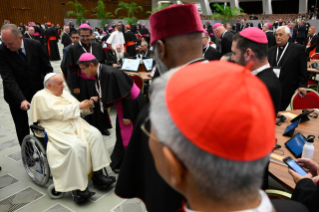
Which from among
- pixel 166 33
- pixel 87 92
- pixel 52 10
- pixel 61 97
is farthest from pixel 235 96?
pixel 52 10

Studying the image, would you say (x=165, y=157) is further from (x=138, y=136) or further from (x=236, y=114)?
(x=138, y=136)

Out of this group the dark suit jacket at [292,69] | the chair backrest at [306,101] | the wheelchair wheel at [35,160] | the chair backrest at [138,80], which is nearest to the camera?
the wheelchair wheel at [35,160]

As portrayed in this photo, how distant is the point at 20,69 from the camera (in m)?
3.16

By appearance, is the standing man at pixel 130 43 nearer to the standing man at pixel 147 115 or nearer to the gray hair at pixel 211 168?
the standing man at pixel 147 115

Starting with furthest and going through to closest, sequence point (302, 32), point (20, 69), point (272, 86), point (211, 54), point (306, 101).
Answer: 1. point (302, 32)
2. point (211, 54)
3. point (306, 101)
4. point (20, 69)
5. point (272, 86)

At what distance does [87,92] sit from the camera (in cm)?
419

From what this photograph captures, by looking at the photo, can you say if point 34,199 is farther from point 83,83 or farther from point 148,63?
point 148,63

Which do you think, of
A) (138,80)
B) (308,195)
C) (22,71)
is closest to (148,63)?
(138,80)

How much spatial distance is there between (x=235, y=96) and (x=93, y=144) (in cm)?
258

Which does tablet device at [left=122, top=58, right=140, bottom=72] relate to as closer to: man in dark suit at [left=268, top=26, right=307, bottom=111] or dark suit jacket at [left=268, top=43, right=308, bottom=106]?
man in dark suit at [left=268, top=26, right=307, bottom=111]

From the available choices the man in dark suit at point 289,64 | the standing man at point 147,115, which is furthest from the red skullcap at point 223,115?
the man in dark suit at point 289,64

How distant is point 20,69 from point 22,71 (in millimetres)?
34

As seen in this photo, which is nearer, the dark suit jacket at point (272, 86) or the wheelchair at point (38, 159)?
the dark suit jacket at point (272, 86)

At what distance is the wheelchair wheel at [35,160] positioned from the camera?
8.91 feet
